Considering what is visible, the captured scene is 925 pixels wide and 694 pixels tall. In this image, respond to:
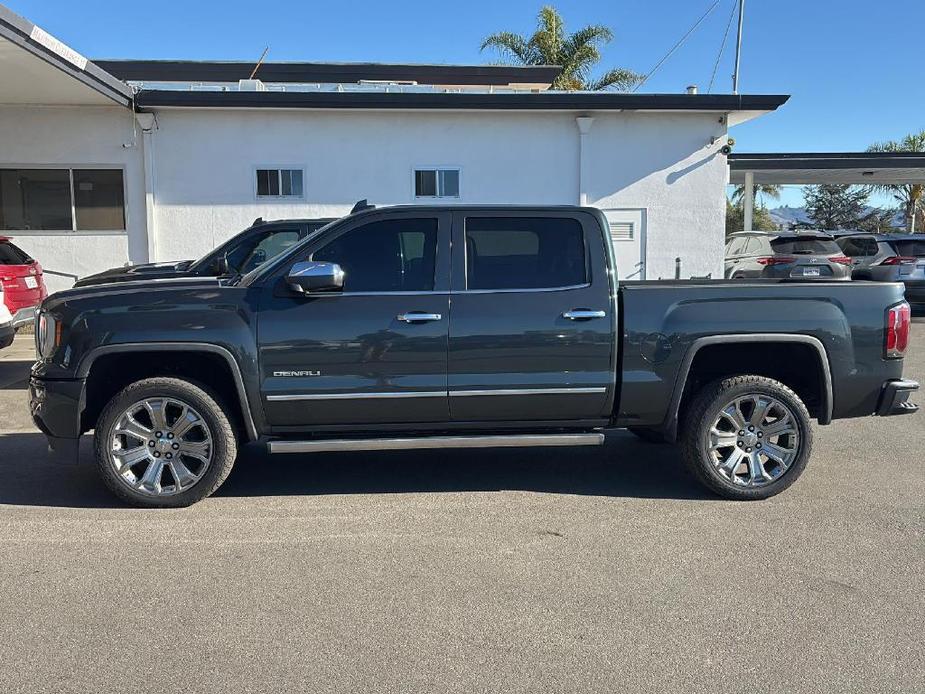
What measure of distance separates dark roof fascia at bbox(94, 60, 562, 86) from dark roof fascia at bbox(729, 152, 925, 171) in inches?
237

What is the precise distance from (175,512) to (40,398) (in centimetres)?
111

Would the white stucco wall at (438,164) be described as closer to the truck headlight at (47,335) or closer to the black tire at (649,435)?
the black tire at (649,435)

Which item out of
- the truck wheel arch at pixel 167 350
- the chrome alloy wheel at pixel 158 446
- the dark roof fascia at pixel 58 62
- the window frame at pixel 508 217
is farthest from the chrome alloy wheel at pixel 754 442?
the dark roof fascia at pixel 58 62

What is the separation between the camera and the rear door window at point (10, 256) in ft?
31.8

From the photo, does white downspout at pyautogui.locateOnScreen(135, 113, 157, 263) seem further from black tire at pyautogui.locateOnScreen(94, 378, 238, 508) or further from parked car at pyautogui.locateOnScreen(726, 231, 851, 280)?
parked car at pyautogui.locateOnScreen(726, 231, 851, 280)

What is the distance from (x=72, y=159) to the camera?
1440cm

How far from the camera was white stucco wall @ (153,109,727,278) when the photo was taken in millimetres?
14594

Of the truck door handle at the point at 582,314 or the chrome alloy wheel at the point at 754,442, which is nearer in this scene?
the truck door handle at the point at 582,314

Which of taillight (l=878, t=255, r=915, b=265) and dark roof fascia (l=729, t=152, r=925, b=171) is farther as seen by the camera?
dark roof fascia (l=729, t=152, r=925, b=171)

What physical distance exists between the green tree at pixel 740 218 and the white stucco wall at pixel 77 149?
36.4m

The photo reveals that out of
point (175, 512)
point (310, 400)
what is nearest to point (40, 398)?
point (175, 512)

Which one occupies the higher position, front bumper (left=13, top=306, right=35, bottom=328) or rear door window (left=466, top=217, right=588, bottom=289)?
rear door window (left=466, top=217, right=588, bottom=289)

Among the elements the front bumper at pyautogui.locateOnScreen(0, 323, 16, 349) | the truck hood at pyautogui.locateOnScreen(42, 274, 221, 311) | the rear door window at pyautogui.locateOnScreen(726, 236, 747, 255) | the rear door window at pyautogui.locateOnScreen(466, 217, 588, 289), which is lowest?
the front bumper at pyautogui.locateOnScreen(0, 323, 16, 349)

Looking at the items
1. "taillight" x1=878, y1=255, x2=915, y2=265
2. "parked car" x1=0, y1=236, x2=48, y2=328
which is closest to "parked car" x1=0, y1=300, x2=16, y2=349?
"parked car" x1=0, y1=236, x2=48, y2=328
